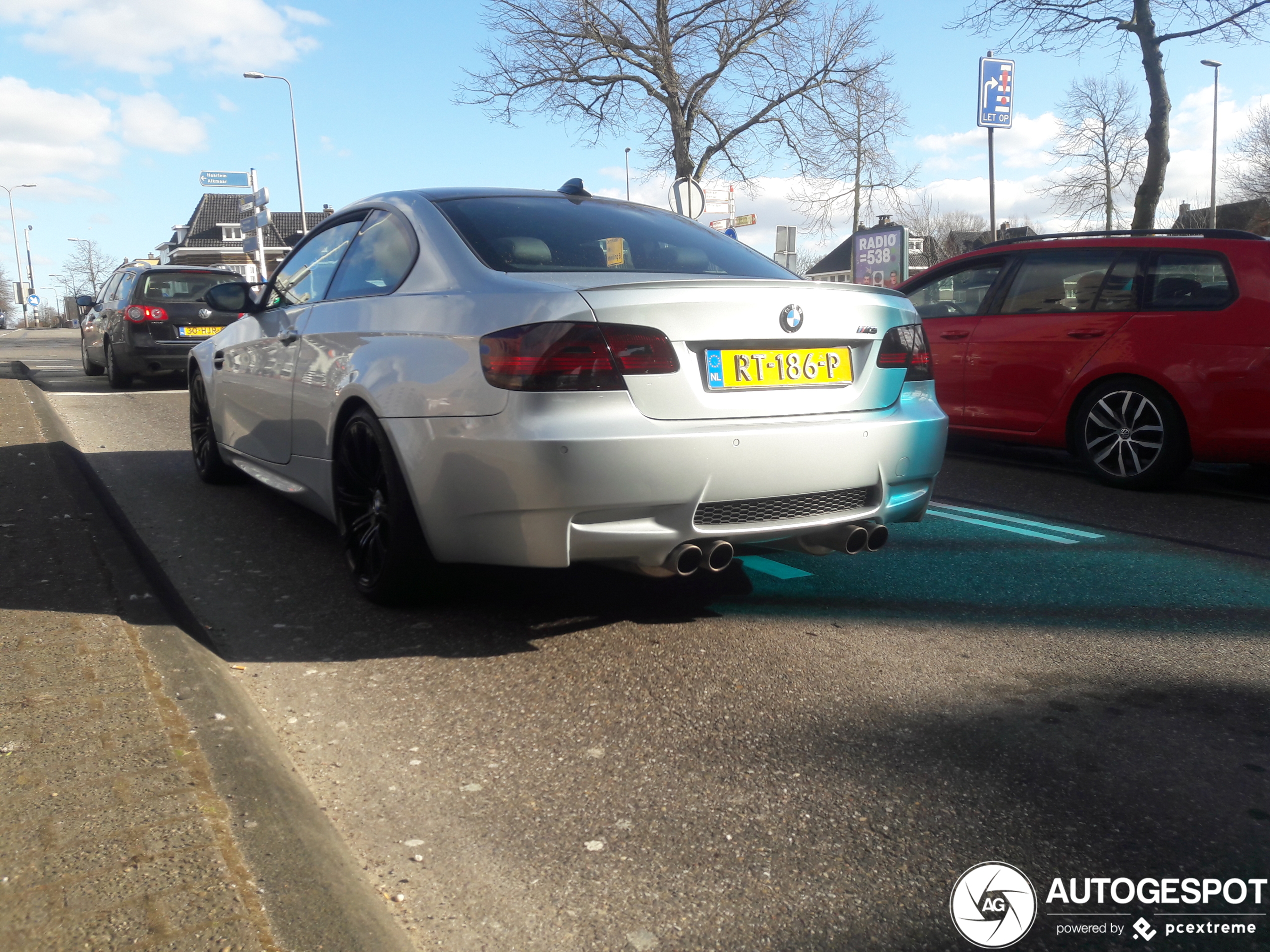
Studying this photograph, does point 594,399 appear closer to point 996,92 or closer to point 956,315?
point 956,315

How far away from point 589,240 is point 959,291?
471 cm

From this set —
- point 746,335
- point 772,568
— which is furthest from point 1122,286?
point 746,335

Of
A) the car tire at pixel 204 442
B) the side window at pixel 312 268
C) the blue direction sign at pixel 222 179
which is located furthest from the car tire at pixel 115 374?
the blue direction sign at pixel 222 179

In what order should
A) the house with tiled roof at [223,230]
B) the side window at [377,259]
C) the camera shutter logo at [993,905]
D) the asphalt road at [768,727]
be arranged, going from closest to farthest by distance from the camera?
the camera shutter logo at [993,905] < the asphalt road at [768,727] < the side window at [377,259] < the house with tiled roof at [223,230]

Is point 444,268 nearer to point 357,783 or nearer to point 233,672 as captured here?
point 233,672

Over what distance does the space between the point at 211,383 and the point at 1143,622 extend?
482cm

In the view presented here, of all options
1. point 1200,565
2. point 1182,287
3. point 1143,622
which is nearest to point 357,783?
point 1143,622

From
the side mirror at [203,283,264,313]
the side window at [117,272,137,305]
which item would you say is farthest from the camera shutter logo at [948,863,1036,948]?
the side window at [117,272,137,305]

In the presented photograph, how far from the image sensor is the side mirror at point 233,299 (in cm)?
523

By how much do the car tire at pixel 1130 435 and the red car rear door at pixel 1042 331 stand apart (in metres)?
0.24

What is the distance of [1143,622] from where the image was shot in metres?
3.90

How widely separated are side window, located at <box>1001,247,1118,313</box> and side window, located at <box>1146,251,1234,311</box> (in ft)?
1.13

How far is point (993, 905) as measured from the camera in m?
2.12

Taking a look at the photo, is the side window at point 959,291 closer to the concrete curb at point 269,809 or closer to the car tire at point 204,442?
the car tire at point 204,442
